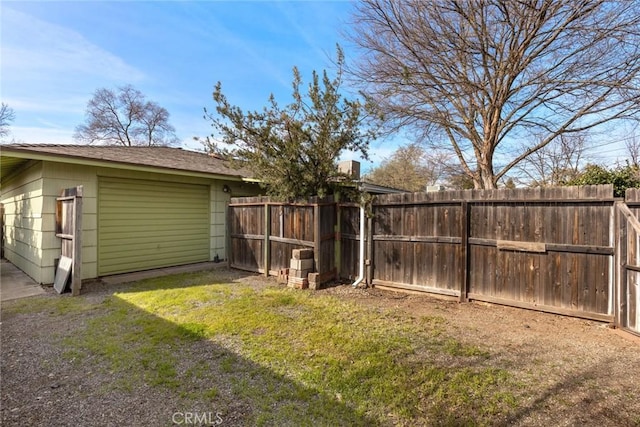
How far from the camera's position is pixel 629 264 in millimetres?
3557

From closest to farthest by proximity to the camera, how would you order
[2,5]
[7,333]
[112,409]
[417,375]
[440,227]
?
[112,409] < [417,375] < [7,333] < [2,5] < [440,227]

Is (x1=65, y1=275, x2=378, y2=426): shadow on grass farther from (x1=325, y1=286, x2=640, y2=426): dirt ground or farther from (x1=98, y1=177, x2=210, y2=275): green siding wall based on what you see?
(x1=98, y1=177, x2=210, y2=275): green siding wall

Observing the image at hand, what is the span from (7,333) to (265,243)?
13.9ft

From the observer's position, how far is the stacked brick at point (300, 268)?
586cm

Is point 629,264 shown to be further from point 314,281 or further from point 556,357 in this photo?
point 314,281

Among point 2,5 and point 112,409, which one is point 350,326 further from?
point 2,5

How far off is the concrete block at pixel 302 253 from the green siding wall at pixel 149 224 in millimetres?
3912

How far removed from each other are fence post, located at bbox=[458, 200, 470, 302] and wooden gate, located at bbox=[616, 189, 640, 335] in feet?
5.65

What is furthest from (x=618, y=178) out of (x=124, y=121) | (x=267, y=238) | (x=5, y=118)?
(x=124, y=121)

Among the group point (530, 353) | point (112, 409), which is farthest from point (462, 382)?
point (112, 409)

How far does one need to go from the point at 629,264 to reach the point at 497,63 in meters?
6.31

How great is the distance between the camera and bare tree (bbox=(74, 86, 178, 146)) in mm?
22250

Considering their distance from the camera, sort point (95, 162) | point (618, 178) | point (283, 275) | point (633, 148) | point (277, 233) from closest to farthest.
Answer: point (95, 162) < point (283, 275) < point (618, 178) < point (277, 233) < point (633, 148)

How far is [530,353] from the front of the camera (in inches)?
121
